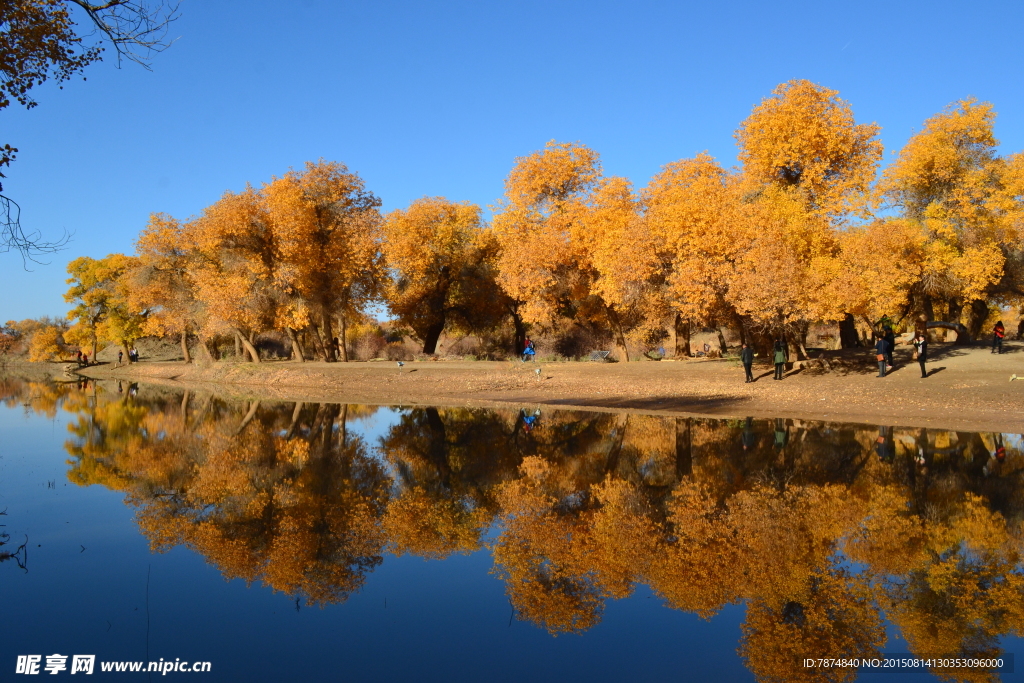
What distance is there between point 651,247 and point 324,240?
65.7 ft

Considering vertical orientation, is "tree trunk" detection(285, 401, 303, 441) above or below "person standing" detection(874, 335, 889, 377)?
below

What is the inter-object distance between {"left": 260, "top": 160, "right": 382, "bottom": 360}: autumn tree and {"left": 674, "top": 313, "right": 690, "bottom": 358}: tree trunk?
17.2 metres

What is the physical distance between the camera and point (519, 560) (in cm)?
897

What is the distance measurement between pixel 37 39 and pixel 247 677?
9.39m

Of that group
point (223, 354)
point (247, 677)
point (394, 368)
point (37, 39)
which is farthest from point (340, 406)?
point (223, 354)

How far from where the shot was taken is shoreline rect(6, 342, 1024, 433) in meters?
22.8

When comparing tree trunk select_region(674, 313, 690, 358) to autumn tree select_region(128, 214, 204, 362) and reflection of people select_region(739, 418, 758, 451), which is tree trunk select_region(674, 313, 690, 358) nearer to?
reflection of people select_region(739, 418, 758, 451)

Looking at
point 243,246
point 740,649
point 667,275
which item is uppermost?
point 243,246

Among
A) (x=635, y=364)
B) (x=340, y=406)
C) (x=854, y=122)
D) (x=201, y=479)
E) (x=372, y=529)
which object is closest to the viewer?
(x=372, y=529)

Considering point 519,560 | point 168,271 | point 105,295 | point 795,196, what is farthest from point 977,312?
point 105,295

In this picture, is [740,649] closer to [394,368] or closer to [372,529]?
[372,529]

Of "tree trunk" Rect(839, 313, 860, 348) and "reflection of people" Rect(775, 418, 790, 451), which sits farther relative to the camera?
"tree trunk" Rect(839, 313, 860, 348)

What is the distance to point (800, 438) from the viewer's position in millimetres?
18281

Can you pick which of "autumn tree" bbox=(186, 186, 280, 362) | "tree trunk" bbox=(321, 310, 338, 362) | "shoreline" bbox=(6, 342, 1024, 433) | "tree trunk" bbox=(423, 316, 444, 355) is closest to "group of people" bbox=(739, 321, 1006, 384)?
"shoreline" bbox=(6, 342, 1024, 433)
